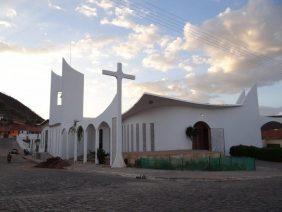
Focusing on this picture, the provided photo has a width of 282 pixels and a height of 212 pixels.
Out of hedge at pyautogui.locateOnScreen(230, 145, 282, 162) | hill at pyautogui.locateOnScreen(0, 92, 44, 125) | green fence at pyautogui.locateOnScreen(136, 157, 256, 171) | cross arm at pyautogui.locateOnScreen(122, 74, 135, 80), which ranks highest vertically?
hill at pyautogui.locateOnScreen(0, 92, 44, 125)

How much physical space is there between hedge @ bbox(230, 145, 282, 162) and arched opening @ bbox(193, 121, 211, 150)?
7.99ft

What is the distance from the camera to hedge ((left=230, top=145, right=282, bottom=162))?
26.2m

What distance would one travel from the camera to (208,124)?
1174 inches

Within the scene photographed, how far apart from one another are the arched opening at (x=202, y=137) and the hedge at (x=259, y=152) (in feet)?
7.99

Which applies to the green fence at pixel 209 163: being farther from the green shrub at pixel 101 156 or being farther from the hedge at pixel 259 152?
the green shrub at pixel 101 156

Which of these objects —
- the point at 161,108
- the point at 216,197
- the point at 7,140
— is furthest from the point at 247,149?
the point at 7,140

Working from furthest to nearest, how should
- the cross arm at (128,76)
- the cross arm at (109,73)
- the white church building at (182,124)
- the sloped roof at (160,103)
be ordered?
the white church building at (182,124) < the sloped roof at (160,103) < the cross arm at (128,76) < the cross arm at (109,73)

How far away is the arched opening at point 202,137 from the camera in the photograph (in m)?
30.6

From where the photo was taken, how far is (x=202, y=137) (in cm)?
3136

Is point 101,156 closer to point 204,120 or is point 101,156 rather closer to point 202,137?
point 204,120

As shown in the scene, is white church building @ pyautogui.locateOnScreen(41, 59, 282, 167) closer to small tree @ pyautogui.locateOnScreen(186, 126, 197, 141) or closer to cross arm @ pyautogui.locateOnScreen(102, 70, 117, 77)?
small tree @ pyautogui.locateOnScreen(186, 126, 197, 141)

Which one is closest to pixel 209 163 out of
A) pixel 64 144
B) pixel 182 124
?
pixel 182 124

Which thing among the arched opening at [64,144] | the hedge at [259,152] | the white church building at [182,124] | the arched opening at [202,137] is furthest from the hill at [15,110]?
the hedge at [259,152]

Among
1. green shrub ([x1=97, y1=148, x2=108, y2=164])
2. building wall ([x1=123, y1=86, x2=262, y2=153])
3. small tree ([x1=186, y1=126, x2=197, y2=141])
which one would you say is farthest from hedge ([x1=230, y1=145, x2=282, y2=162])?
green shrub ([x1=97, y1=148, x2=108, y2=164])
